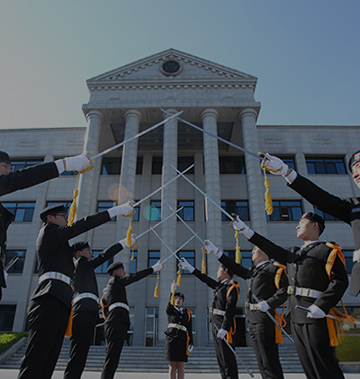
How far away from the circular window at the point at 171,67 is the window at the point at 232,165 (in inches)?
325

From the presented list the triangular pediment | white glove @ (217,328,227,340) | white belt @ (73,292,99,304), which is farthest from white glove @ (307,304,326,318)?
the triangular pediment

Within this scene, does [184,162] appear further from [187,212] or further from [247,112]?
[247,112]

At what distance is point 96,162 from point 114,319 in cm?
2044

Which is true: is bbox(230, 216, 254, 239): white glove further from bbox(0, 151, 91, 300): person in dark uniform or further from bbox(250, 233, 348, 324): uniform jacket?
bbox(0, 151, 91, 300): person in dark uniform

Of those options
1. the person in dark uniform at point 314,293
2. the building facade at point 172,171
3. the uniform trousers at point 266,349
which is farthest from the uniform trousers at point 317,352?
the building facade at point 172,171

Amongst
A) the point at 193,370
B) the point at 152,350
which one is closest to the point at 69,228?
the point at 193,370

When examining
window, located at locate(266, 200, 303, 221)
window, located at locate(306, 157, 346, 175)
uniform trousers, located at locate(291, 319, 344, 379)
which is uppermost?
window, located at locate(306, 157, 346, 175)

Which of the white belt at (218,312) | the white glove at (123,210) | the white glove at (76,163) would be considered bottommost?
the white belt at (218,312)

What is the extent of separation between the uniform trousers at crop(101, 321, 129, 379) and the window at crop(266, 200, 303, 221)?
19.8 metres

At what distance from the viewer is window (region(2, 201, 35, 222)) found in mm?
24938

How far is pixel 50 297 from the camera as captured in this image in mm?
3799

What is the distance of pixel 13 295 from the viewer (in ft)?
73.5

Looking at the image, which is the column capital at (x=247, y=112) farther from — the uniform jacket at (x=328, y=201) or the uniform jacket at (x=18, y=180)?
the uniform jacket at (x=18, y=180)

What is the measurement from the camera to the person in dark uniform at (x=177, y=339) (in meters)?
6.70
